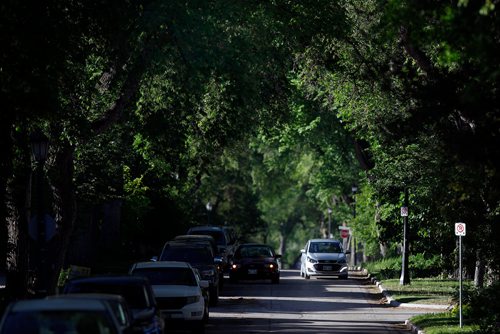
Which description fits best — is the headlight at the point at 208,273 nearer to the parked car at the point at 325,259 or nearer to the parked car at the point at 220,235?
the parked car at the point at 220,235

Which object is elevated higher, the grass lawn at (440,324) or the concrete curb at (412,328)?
the grass lawn at (440,324)

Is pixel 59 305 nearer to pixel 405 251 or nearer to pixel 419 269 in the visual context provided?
pixel 405 251

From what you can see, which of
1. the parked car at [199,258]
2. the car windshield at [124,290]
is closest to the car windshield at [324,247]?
the parked car at [199,258]

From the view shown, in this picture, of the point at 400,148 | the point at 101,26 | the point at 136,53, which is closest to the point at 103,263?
the point at 400,148

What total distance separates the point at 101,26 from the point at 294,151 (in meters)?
48.7

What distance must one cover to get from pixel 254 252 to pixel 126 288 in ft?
85.6

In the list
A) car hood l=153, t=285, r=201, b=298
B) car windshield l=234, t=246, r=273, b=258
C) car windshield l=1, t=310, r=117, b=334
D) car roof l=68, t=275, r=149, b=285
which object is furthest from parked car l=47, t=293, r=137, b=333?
car windshield l=234, t=246, r=273, b=258

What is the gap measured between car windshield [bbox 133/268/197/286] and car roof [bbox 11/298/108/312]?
11.0m

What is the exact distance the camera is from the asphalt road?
1030 inches

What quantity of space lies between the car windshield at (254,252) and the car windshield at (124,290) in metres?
25.8

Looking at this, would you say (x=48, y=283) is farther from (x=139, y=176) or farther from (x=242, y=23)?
(x=139, y=176)

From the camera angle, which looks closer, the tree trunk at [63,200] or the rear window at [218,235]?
the tree trunk at [63,200]

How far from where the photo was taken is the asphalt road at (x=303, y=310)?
26.2 metres

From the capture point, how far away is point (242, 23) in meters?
32.0
